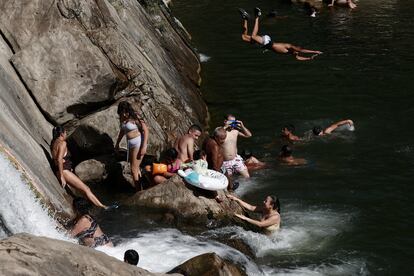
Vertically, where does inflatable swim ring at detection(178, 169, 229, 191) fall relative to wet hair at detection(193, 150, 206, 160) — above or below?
below

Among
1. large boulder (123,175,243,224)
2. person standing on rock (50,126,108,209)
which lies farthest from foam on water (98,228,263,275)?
person standing on rock (50,126,108,209)

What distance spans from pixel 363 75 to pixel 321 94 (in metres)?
2.83

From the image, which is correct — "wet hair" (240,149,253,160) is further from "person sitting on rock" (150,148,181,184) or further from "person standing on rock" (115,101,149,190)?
"person standing on rock" (115,101,149,190)

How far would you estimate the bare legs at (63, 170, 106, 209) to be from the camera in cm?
1478

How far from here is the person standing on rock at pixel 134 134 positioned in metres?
15.8

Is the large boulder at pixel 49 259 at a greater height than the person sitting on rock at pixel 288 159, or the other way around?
the large boulder at pixel 49 259

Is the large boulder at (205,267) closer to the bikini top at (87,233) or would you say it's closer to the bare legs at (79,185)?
the bikini top at (87,233)

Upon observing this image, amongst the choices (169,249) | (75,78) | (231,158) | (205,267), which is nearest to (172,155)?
(169,249)

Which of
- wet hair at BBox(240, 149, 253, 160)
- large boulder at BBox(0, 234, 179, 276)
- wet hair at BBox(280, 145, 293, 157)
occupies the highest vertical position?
large boulder at BBox(0, 234, 179, 276)

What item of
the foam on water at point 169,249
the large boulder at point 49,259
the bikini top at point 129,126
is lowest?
the foam on water at point 169,249

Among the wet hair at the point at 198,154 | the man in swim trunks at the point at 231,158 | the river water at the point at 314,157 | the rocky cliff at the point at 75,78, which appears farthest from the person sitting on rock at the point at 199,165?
the man in swim trunks at the point at 231,158

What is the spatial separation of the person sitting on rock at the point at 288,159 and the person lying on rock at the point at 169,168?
15.2 feet

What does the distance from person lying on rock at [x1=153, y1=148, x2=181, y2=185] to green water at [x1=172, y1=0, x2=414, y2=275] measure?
284 centimetres

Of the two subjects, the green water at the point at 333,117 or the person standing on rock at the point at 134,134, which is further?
the person standing on rock at the point at 134,134
